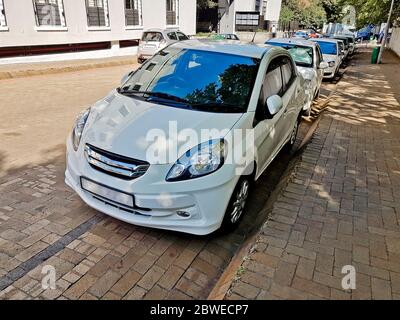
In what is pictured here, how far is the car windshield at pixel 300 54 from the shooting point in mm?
8516

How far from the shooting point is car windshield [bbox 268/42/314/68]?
852 centimetres

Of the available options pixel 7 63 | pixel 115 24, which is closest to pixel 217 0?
pixel 115 24

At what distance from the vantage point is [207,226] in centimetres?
288

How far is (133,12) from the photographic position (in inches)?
762

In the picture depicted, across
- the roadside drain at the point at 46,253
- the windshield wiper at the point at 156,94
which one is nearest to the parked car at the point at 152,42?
the windshield wiper at the point at 156,94

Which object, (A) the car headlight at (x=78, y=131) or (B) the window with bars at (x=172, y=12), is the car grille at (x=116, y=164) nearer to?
(A) the car headlight at (x=78, y=131)

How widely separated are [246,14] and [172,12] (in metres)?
21.2

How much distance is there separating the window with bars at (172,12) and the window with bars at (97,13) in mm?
5614

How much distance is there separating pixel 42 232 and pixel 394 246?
10.9 feet

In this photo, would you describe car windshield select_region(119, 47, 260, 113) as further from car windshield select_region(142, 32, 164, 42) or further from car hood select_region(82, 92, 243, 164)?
car windshield select_region(142, 32, 164, 42)

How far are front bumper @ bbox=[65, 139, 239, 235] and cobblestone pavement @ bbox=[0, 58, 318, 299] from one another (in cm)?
30

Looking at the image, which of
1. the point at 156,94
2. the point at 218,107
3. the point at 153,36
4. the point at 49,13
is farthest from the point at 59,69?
the point at 218,107

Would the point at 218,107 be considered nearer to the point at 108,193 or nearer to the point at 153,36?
the point at 108,193
